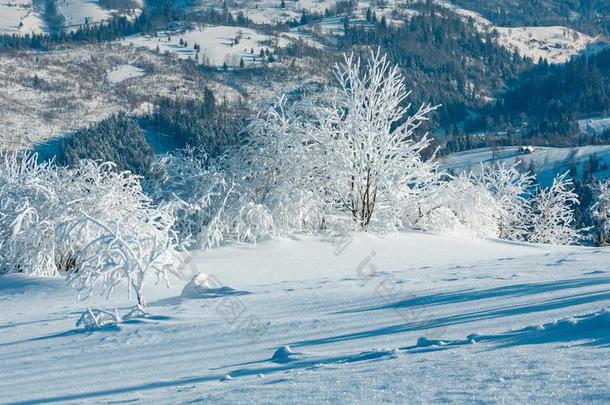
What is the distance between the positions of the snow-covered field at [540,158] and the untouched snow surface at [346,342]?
132021 mm

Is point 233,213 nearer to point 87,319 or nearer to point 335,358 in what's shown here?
point 87,319

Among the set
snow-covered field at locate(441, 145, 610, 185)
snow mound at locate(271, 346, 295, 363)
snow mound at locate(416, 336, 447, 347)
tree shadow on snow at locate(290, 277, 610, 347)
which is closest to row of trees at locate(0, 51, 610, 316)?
tree shadow on snow at locate(290, 277, 610, 347)

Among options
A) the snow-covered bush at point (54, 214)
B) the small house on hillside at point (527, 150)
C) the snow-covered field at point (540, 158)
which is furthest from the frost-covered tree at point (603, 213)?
the small house on hillside at point (527, 150)

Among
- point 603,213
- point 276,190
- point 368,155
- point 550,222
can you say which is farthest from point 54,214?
point 603,213

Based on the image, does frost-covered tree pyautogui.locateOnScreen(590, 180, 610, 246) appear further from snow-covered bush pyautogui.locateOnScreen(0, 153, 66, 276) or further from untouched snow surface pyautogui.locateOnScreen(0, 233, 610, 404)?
snow-covered bush pyautogui.locateOnScreen(0, 153, 66, 276)

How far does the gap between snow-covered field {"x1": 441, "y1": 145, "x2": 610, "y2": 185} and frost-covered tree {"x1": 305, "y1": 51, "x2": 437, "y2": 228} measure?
118693 millimetres

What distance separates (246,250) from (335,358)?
44.4 ft

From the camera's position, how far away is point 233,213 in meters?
22.5

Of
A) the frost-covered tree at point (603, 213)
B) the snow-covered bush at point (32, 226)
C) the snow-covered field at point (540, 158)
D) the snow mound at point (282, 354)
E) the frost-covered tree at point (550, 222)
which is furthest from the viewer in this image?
the snow-covered field at point (540, 158)

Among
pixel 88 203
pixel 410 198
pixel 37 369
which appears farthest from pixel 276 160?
pixel 37 369

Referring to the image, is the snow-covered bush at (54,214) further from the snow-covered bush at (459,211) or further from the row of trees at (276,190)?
the snow-covered bush at (459,211)

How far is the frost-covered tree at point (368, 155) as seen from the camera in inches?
932

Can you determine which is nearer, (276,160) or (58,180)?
(58,180)

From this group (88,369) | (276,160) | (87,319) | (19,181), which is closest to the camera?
(88,369)
